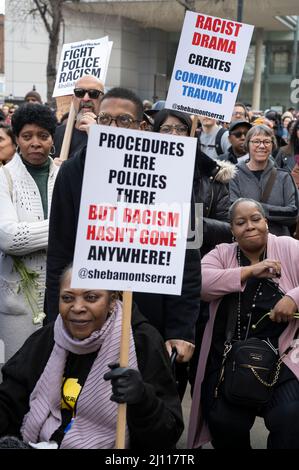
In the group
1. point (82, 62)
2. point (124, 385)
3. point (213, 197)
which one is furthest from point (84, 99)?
point (124, 385)

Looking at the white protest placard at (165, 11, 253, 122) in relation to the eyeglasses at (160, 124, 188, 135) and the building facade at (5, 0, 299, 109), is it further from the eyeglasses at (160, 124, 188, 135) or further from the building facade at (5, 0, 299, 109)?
the building facade at (5, 0, 299, 109)

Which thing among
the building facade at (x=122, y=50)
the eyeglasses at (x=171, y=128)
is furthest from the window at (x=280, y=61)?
the eyeglasses at (x=171, y=128)

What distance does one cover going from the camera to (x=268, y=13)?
35812 millimetres

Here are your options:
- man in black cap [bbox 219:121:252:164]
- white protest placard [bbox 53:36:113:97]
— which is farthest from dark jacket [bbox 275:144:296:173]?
white protest placard [bbox 53:36:113:97]

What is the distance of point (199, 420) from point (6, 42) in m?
34.7

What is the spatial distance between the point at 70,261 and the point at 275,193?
3.02m

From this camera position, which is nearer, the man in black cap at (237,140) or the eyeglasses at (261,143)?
the eyeglasses at (261,143)

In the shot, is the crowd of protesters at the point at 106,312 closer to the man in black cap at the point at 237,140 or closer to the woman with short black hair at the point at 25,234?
the woman with short black hair at the point at 25,234

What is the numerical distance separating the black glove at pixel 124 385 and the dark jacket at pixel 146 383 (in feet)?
0.65

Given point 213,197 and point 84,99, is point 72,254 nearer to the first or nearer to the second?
point 213,197

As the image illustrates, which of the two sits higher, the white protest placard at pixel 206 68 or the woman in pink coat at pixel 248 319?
the white protest placard at pixel 206 68

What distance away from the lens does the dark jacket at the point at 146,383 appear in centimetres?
306

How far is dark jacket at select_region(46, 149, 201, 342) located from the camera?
11.8ft
